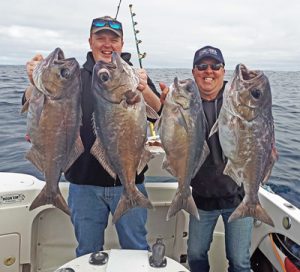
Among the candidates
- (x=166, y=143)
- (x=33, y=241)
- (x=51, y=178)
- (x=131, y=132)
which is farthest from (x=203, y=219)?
(x=33, y=241)

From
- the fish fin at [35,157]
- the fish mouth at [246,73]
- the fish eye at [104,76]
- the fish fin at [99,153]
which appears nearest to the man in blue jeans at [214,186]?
the fish mouth at [246,73]

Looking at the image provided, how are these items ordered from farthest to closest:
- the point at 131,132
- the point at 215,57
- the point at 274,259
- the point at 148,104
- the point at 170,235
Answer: the point at 170,235 → the point at 274,259 → the point at 215,57 → the point at 148,104 → the point at 131,132

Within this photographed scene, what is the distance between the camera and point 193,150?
299 cm

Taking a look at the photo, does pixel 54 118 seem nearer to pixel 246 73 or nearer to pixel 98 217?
pixel 98 217

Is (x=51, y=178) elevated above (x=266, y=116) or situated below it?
below

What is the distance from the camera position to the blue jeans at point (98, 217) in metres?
3.36

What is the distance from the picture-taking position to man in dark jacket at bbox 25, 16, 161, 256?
331 centimetres

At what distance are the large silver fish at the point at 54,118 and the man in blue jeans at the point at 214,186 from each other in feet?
4.28

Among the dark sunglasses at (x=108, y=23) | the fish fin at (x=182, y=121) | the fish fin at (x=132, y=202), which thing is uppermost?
the dark sunglasses at (x=108, y=23)

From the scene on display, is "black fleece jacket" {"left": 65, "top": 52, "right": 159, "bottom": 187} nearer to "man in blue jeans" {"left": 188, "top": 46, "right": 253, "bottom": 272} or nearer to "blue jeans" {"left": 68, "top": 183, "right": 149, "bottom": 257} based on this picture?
"blue jeans" {"left": 68, "top": 183, "right": 149, "bottom": 257}

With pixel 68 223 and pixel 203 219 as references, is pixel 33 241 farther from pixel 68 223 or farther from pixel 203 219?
pixel 203 219

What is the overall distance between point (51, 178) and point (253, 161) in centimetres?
161

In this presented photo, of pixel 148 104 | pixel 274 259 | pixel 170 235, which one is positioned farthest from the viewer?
pixel 170 235

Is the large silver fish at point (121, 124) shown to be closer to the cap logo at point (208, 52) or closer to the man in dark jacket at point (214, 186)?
the man in dark jacket at point (214, 186)
